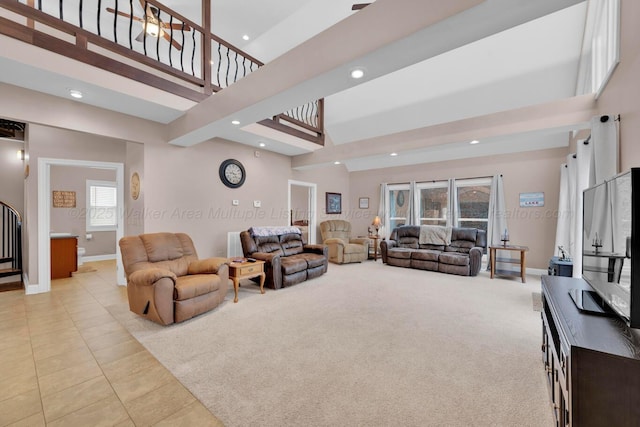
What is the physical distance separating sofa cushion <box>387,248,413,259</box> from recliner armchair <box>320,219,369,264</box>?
738mm

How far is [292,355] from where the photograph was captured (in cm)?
231

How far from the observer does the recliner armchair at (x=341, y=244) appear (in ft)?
20.9

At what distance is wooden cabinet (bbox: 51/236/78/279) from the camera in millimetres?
4926

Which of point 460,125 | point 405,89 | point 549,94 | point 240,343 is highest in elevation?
point 405,89

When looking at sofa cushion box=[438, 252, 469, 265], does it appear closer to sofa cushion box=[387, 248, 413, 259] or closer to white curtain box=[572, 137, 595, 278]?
sofa cushion box=[387, 248, 413, 259]

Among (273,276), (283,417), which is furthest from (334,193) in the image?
(283,417)

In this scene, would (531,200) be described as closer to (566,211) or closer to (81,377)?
(566,211)

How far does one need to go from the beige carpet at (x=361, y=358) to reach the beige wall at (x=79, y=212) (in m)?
4.43

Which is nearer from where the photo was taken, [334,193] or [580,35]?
[580,35]

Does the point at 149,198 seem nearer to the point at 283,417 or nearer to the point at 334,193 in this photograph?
the point at 283,417

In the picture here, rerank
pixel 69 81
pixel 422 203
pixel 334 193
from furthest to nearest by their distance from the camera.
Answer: pixel 334 193, pixel 422 203, pixel 69 81

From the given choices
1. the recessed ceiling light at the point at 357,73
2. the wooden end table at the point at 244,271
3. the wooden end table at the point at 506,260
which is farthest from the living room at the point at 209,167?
the recessed ceiling light at the point at 357,73

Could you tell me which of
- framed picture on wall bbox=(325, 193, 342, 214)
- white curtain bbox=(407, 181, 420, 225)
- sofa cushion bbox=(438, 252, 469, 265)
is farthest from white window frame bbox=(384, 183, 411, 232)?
sofa cushion bbox=(438, 252, 469, 265)

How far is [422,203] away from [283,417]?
6.29 metres
